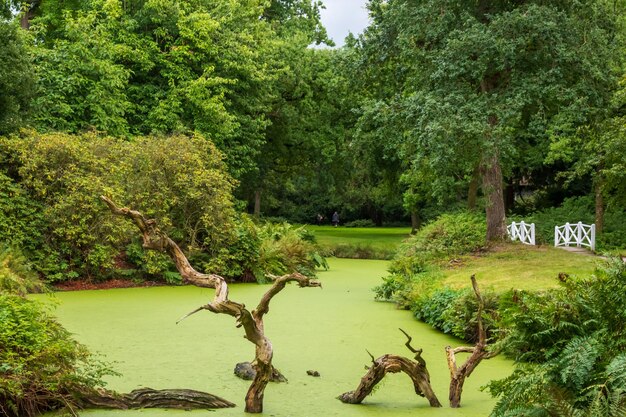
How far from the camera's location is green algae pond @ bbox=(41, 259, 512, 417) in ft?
25.7

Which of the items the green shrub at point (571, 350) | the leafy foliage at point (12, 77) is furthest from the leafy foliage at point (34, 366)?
the leafy foliage at point (12, 77)

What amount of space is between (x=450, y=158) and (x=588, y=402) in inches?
562

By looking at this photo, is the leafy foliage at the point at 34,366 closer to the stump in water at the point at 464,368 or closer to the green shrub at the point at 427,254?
the stump in water at the point at 464,368

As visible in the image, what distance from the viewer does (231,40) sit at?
27.3m

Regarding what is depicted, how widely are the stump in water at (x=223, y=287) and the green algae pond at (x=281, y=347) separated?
0.94ft

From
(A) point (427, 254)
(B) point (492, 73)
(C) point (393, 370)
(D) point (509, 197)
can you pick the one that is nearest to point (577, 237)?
(B) point (492, 73)

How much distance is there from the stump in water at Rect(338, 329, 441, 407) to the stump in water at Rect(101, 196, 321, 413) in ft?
3.05

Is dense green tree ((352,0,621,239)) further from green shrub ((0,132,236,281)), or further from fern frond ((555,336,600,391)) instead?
fern frond ((555,336,600,391))

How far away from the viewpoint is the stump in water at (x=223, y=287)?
23.0 ft

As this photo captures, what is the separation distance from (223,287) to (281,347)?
374 centimetres

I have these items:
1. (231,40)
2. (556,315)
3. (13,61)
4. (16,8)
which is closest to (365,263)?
(231,40)

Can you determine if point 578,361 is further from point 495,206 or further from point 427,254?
point 495,206

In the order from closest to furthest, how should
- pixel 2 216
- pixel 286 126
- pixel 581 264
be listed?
1. pixel 2 216
2. pixel 581 264
3. pixel 286 126

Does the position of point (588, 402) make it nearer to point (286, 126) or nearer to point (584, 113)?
point (584, 113)
